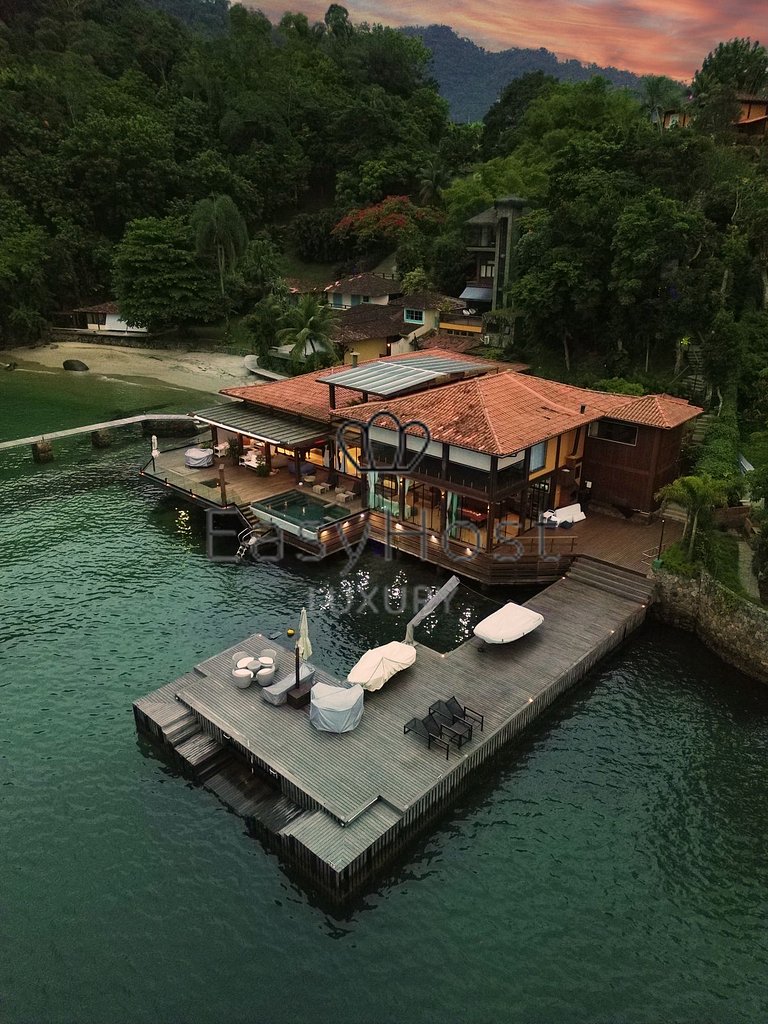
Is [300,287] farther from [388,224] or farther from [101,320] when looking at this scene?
[101,320]

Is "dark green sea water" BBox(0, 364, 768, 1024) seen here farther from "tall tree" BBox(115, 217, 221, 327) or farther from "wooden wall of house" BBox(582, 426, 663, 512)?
"tall tree" BBox(115, 217, 221, 327)

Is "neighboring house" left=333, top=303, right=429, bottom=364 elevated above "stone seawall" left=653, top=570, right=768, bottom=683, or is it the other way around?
"neighboring house" left=333, top=303, right=429, bottom=364

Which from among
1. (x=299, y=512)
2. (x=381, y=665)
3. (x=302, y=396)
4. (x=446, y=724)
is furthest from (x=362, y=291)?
(x=446, y=724)

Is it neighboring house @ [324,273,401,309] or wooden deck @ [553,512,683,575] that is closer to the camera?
wooden deck @ [553,512,683,575]

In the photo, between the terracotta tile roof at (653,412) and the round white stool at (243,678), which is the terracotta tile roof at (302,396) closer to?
the terracotta tile roof at (653,412)

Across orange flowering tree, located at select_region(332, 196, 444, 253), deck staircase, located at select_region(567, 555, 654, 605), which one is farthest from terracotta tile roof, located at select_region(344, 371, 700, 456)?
orange flowering tree, located at select_region(332, 196, 444, 253)

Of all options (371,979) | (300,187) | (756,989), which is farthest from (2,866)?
(300,187)

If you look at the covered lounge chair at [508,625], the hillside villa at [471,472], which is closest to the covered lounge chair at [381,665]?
the covered lounge chair at [508,625]
